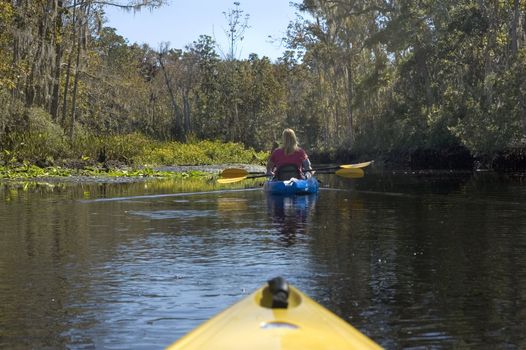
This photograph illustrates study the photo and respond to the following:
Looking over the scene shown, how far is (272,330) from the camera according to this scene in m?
3.95

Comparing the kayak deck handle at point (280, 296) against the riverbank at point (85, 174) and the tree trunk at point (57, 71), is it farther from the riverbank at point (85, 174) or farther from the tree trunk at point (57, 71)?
the tree trunk at point (57, 71)

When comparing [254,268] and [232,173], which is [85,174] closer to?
[232,173]

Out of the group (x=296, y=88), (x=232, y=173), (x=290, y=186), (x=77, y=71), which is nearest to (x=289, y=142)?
(x=290, y=186)

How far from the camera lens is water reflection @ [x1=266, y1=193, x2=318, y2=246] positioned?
12656mm

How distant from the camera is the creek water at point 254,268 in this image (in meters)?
6.35

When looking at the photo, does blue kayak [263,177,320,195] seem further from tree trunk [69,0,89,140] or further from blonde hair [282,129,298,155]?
tree trunk [69,0,89,140]

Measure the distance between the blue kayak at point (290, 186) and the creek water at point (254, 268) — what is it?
89 cm

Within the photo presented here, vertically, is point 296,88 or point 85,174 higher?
point 296,88

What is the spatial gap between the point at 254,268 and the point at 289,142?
10.2 meters

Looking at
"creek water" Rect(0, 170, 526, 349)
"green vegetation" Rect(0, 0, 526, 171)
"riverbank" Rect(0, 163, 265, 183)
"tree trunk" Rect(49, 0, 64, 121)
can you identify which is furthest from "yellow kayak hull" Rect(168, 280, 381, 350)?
"tree trunk" Rect(49, 0, 64, 121)

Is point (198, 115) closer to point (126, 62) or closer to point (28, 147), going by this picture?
point (126, 62)

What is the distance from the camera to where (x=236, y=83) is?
68000mm

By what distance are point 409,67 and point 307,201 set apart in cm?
3250

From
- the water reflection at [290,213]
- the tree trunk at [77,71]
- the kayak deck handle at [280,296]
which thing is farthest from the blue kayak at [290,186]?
the tree trunk at [77,71]
